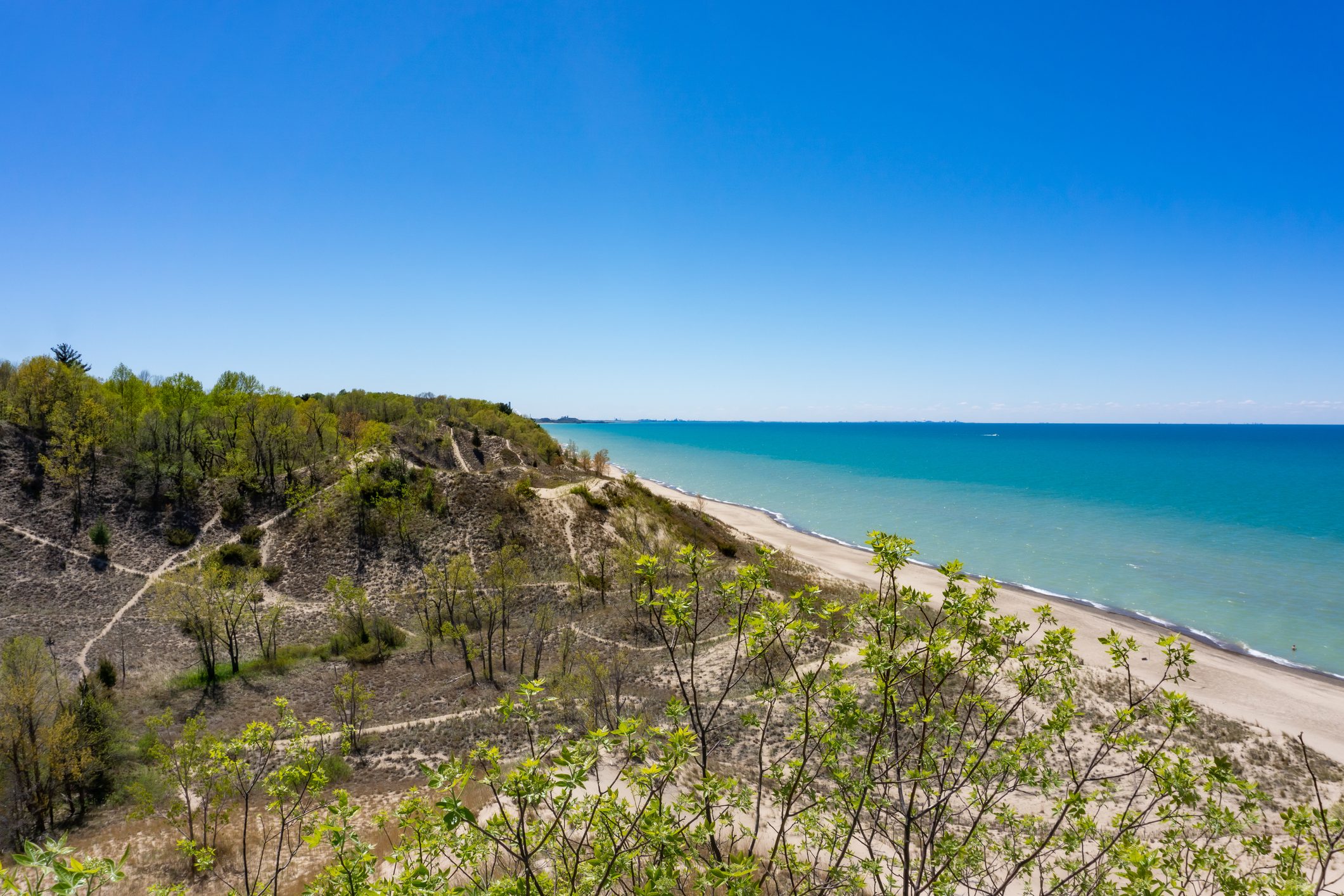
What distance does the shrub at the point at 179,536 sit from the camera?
42.0 meters

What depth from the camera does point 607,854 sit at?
6.57 metres

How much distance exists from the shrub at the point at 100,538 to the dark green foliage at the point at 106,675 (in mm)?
16257

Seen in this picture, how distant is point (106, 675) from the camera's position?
2716cm

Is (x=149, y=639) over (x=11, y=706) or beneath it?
beneath

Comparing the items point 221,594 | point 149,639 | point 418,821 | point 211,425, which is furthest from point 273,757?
point 211,425

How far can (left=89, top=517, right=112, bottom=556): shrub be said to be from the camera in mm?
39438

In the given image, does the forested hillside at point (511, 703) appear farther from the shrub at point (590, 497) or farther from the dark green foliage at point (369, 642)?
the shrub at point (590, 497)

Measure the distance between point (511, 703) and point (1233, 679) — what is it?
4257 centimetres

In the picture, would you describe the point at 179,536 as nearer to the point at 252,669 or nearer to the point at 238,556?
the point at 238,556

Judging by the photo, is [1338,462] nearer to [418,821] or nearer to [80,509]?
[418,821]

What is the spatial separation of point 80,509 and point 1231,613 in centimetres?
8362

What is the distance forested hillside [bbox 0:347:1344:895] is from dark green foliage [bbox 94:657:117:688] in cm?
14

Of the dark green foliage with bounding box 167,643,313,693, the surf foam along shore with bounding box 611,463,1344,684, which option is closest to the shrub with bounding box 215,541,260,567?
the dark green foliage with bounding box 167,643,313,693

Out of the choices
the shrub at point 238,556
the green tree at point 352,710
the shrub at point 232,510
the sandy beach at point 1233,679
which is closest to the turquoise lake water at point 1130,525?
the sandy beach at point 1233,679
